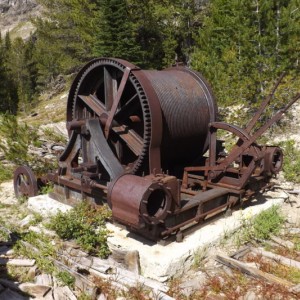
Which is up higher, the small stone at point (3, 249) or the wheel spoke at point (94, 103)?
the wheel spoke at point (94, 103)

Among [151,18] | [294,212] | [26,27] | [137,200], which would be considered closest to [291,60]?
[294,212]

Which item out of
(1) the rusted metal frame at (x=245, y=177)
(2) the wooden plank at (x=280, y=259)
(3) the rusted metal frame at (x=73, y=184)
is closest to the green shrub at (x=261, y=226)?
(2) the wooden plank at (x=280, y=259)

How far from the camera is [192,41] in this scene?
83.4 ft

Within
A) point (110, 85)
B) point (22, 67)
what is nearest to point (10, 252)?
point (110, 85)

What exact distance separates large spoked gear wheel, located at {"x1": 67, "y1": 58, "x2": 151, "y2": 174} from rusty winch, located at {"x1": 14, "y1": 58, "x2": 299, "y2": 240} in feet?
0.05

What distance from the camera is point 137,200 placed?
459 centimetres

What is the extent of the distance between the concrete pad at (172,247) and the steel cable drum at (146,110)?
3.65 ft

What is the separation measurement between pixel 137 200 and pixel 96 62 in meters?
2.90

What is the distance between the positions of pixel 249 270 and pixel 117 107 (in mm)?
3172

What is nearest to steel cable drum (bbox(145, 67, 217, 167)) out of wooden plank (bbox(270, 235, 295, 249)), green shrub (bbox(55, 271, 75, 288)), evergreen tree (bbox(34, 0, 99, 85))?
wooden plank (bbox(270, 235, 295, 249))

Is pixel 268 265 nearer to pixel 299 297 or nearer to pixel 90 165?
pixel 299 297

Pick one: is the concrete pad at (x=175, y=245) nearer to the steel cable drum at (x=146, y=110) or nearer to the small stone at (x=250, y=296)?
the small stone at (x=250, y=296)

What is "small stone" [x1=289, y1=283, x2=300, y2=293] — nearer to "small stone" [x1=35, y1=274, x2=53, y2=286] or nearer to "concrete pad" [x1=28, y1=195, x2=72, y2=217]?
"small stone" [x1=35, y1=274, x2=53, y2=286]

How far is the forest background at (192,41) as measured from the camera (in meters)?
11.2
